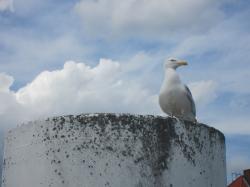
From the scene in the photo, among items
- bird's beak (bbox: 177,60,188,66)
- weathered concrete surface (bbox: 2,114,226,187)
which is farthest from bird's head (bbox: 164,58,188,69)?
weathered concrete surface (bbox: 2,114,226,187)

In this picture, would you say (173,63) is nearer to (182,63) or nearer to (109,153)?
(182,63)

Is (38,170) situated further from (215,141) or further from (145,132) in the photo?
(215,141)

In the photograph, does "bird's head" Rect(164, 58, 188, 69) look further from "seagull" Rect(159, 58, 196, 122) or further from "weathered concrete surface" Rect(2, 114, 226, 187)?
"weathered concrete surface" Rect(2, 114, 226, 187)

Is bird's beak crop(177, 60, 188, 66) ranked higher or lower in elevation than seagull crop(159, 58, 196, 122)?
higher

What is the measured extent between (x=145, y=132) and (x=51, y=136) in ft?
2.49

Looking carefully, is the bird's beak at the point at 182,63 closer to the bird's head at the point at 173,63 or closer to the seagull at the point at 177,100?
the bird's head at the point at 173,63

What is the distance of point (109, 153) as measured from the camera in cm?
377

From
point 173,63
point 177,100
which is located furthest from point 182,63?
point 177,100

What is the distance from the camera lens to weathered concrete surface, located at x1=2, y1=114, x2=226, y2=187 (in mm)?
3764

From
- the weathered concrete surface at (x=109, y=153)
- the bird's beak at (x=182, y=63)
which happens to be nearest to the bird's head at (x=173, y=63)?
the bird's beak at (x=182, y=63)

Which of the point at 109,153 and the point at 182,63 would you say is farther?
the point at 182,63

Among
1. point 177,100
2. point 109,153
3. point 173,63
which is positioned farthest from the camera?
point 173,63

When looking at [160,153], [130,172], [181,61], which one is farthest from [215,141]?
[181,61]

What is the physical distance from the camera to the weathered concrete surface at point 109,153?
3.76 meters
